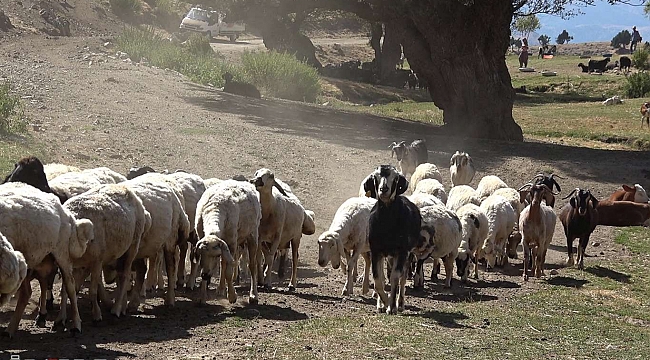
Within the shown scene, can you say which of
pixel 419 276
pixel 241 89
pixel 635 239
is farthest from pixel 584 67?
pixel 419 276

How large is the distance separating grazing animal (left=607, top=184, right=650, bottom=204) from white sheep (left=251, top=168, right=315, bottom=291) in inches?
394

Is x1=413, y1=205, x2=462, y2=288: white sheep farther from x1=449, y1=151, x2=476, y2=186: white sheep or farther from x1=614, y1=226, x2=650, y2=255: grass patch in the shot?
x1=449, y1=151, x2=476, y2=186: white sheep

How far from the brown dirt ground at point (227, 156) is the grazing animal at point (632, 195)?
0.66m

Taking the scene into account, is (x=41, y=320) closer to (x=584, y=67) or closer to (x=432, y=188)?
(x=432, y=188)

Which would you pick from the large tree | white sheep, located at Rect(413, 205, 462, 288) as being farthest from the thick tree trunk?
white sheep, located at Rect(413, 205, 462, 288)

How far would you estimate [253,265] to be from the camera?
38.8 ft

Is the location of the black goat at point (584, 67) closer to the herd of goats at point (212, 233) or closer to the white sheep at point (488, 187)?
the white sheep at point (488, 187)

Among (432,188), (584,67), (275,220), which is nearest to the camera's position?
(275,220)

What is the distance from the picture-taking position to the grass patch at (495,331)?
9.05 meters

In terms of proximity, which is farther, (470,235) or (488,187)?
(488,187)

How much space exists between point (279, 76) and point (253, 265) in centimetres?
2436

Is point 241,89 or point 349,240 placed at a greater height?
point 241,89

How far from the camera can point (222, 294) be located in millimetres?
11672

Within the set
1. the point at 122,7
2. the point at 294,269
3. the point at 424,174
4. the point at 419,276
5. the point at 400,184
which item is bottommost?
the point at 419,276
